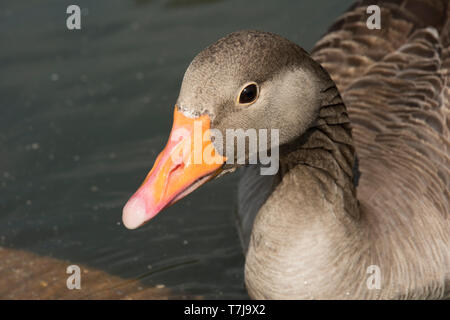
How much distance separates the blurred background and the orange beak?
6.91 ft

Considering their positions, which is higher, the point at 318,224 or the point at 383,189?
the point at 383,189

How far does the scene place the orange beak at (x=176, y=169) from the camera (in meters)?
→ 3.71

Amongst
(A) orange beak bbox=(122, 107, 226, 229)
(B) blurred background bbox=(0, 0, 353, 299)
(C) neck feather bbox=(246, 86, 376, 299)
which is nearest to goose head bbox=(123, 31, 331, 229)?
(A) orange beak bbox=(122, 107, 226, 229)

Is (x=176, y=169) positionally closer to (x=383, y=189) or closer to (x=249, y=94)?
(x=249, y=94)

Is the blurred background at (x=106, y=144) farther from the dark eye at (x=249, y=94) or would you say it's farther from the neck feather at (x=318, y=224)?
the dark eye at (x=249, y=94)

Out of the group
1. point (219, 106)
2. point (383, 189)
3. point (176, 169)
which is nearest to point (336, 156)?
point (383, 189)

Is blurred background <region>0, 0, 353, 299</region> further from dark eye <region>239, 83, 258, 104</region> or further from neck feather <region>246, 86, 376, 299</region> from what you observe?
dark eye <region>239, 83, 258, 104</region>

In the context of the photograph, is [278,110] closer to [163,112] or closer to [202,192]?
[202,192]

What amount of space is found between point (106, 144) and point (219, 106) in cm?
396

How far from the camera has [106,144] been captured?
7.53 meters

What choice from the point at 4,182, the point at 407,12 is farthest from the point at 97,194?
the point at 407,12

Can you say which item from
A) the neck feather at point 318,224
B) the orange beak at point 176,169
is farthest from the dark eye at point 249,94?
the neck feather at point 318,224

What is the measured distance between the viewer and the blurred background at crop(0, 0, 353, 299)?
19.7 feet

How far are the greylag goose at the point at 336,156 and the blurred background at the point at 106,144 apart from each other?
0.76 m
